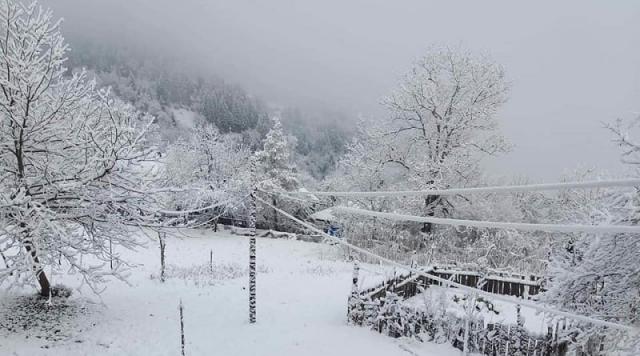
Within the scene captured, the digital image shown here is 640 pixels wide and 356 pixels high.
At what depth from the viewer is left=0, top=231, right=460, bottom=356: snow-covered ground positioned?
9.02 m

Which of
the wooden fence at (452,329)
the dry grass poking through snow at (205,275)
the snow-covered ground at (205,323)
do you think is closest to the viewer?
the snow-covered ground at (205,323)

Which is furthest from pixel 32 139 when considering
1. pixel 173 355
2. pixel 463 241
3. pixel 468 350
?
pixel 463 241

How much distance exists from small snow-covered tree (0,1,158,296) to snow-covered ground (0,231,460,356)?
137 centimetres

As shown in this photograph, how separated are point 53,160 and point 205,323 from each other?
18.3 ft

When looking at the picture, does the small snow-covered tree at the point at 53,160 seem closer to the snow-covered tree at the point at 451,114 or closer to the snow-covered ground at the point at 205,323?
the snow-covered ground at the point at 205,323

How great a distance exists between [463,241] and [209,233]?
817 inches

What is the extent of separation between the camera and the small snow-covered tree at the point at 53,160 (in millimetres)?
8539

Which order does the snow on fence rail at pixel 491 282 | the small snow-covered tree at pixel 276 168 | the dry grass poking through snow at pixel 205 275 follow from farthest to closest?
the small snow-covered tree at pixel 276 168
the snow on fence rail at pixel 491 282
the dry grass poking through snow at pixel 205 275

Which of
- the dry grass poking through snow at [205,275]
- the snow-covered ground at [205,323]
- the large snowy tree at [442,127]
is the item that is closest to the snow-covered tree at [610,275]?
the snow-covered ground at [205,323]

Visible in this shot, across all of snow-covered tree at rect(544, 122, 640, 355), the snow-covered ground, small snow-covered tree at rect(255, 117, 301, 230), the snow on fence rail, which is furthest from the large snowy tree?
small snow-covered tree at rect(255, 117, 301, 230)

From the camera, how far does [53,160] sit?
32.6 feet

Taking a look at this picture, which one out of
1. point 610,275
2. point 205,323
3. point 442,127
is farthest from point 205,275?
point 442,127

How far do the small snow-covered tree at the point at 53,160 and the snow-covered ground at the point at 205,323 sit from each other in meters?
1.37

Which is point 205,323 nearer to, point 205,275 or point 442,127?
point 205,275
